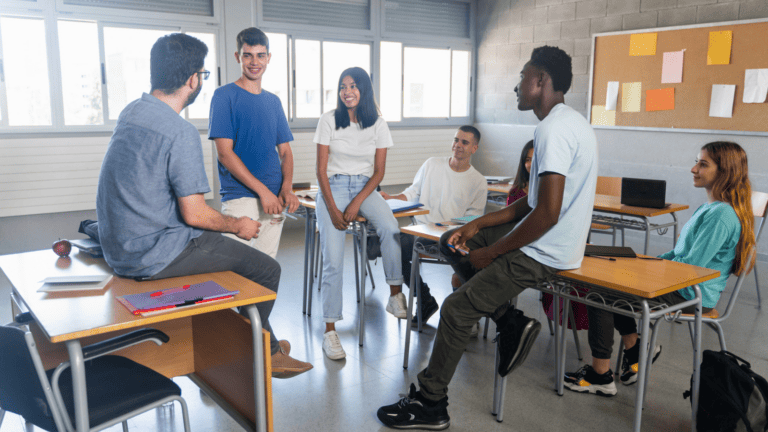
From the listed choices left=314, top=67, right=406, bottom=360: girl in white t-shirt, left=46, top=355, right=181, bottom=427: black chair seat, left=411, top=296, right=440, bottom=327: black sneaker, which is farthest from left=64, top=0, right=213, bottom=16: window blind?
left=46, top=355, right=181, bottom=427: black chair seat

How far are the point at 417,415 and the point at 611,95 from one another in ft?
14.6

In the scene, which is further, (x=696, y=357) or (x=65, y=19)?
(x=65, y=19)

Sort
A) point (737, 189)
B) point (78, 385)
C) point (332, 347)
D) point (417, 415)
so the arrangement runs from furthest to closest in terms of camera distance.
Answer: point (332, 347) < point (737, 189) < point (417, 415) < point (78, 385)

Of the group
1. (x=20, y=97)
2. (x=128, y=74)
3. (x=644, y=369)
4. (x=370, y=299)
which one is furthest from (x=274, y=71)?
(x=644, y=369)

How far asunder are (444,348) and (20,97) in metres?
4.24

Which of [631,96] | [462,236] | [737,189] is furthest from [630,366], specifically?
[631,96]

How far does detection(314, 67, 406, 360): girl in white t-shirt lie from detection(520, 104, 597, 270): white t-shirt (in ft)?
3.51

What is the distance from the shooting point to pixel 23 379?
1411mm

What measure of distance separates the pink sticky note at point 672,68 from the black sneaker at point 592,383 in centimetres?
360

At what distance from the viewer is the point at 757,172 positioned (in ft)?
15.7

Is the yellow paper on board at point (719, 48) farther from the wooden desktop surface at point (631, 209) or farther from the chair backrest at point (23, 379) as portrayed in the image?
the chair backrest at point (23, 379)

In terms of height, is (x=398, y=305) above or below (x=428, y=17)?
below

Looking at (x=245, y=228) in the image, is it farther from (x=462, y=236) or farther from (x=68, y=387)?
(x=462, y=236)

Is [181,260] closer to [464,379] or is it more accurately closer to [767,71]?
[464,379]
